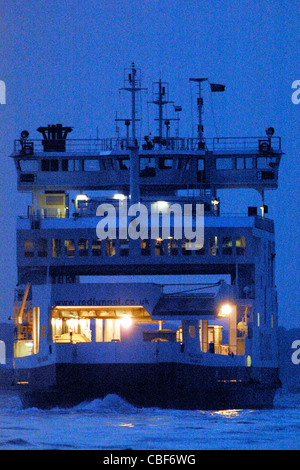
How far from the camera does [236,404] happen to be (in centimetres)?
6144

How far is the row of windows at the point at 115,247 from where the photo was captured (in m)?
63.0

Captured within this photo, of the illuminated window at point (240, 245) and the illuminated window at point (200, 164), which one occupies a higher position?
the illuminated window at point (200, 164)

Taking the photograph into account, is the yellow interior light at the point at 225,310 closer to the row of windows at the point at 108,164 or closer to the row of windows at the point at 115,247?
the row of windows at the point at 115,247

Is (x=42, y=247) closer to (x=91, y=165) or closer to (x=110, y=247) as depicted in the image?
(x=110, y=247)

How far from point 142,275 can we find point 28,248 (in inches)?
213

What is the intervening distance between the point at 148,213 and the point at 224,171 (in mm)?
5941

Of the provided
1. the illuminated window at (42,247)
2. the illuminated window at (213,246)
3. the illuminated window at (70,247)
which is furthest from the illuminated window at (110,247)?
the illuminated window at (213,246)

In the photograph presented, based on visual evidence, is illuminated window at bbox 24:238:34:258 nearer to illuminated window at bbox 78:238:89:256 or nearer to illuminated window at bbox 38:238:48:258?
illuminated window at bbox 38:238:48:258

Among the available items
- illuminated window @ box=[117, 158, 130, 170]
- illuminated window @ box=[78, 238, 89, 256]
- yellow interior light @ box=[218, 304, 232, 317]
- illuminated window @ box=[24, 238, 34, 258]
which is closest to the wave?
yellow interior light @ box=[218, 304, 232, 317]

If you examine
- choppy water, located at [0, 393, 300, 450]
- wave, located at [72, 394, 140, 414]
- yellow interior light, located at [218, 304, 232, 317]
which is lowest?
choppy water, located at [0, 393, 300, 450]

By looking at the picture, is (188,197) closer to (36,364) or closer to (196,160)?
(196,160)

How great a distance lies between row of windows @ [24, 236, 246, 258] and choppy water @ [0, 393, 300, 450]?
6962mm

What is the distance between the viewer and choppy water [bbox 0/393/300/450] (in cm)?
4562

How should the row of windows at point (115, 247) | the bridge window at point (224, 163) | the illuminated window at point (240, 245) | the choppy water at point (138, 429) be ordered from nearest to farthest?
the choppy water at point (138, 429) < the row of windows at point (115, 247) < the illuminated window at point (240, 245) < the bridge window at point (224, 163)
